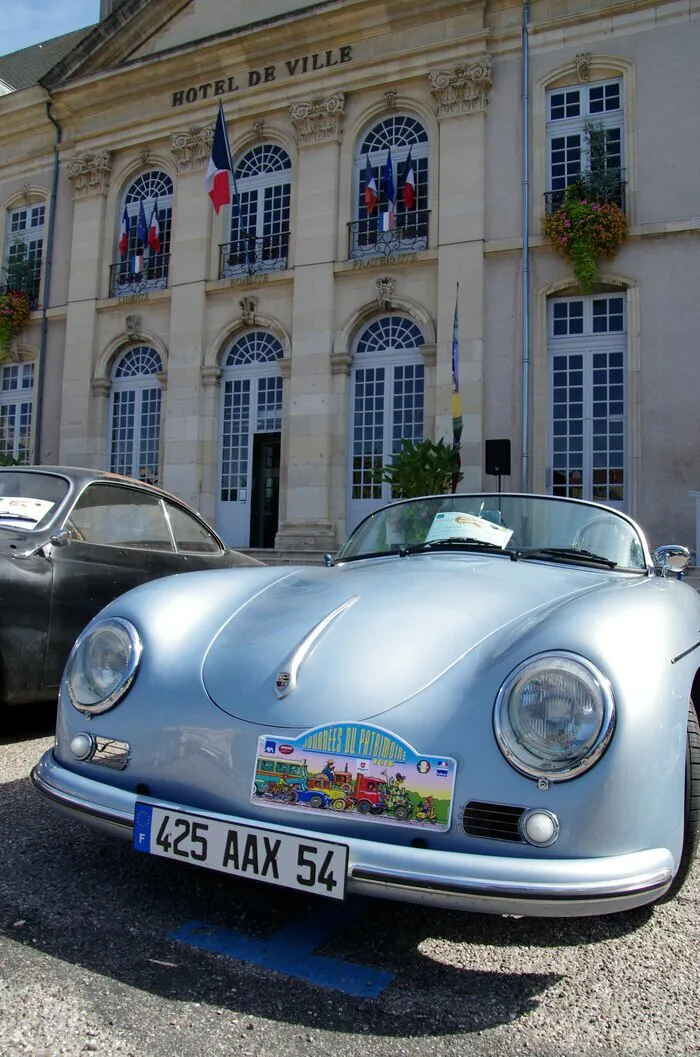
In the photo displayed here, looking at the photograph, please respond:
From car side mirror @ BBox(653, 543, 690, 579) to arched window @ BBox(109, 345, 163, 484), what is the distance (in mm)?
15221

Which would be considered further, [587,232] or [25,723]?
[587,232]

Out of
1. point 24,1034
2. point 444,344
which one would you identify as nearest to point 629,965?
point 24,1034

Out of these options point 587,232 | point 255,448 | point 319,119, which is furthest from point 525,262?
point 255,448

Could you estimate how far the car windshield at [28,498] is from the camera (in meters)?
4.76

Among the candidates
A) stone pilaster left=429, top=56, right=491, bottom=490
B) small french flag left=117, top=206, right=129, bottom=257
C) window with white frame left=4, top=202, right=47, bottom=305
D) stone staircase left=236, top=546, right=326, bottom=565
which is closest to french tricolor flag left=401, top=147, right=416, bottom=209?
stone pilaster left=429, top=56, right=491, bottom=490

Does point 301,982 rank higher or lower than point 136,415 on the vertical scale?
lower

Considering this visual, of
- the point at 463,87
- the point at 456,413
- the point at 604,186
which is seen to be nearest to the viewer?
the point at 456,413

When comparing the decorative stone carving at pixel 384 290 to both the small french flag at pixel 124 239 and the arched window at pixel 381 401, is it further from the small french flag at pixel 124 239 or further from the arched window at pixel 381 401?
the small french flag at pixel 124 239

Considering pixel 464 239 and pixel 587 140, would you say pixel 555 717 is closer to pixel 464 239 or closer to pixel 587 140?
pixel 464 239

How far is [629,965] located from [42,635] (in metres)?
3.45

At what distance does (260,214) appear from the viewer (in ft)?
56.5

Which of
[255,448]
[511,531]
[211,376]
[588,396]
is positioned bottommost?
[511,531]

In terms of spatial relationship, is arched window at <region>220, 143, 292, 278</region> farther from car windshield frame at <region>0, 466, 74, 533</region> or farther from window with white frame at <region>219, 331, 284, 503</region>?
car windshield frame at <region>0, 466, 74, 533</region>

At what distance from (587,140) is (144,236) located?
9792 millimetres
